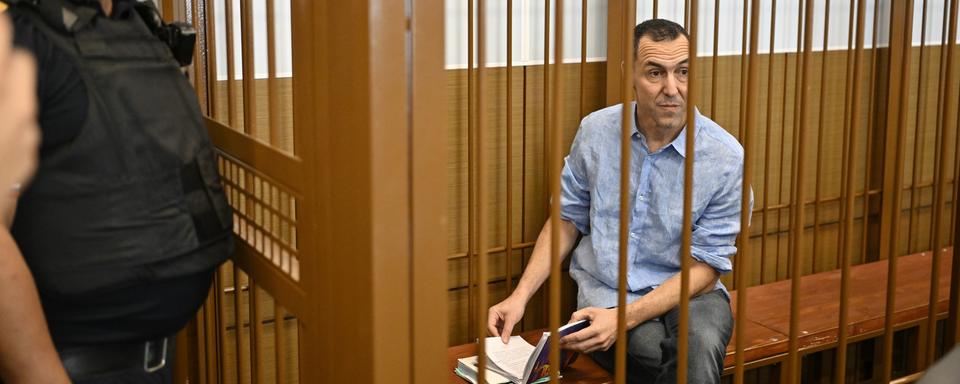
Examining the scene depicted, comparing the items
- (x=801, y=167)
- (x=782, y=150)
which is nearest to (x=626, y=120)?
(x=801, y=167)

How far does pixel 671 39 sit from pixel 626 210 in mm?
1669

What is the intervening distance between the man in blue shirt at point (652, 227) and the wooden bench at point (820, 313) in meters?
0.16

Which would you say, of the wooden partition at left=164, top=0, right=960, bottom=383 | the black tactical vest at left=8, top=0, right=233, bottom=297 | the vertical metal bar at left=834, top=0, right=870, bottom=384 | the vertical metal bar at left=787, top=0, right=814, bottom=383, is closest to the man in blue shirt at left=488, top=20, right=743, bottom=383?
the wooden partition at left=164, top=0, right=960, bottom=383

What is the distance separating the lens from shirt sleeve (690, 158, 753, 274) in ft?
8.58

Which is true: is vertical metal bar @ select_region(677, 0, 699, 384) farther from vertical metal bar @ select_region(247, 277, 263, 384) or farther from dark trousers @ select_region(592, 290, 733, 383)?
dark trousers @ select_region(592, 290, 733, 383)

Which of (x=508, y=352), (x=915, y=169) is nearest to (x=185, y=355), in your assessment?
(x=508, y=352)

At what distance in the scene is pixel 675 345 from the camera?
246cm

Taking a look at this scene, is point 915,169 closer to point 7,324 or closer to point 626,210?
point 626,210

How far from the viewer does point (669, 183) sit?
2.73 m

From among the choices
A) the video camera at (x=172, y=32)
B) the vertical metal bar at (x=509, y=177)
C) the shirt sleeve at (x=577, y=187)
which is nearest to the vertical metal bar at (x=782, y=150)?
the shirt sleeve at (x=577, y=187)

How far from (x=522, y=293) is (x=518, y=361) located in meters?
0.20

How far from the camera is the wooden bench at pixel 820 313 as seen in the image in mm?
2787

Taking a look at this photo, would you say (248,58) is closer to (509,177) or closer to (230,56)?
(230,56)

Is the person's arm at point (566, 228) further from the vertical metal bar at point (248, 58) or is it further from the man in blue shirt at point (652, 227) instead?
the vertical metal bar at point (248, 58)
